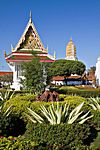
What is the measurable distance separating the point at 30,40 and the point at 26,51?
6.02 feet

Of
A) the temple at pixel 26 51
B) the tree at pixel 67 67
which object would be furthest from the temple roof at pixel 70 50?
the temple at pixel 26 51

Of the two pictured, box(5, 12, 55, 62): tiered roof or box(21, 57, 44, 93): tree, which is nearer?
box(21, 57, 44, 93): tree

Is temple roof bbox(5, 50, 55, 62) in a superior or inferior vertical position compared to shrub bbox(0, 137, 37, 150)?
superior

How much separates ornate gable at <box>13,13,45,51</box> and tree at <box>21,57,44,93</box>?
11198 mm

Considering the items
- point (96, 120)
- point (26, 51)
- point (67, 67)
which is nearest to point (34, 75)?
point (26, 51)

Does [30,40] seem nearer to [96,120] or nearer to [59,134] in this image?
[96,120]

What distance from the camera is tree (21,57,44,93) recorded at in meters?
24.8

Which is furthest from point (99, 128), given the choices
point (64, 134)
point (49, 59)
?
point (49, 59)

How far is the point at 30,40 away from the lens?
121 feet

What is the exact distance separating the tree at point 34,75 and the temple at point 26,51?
8.70 m

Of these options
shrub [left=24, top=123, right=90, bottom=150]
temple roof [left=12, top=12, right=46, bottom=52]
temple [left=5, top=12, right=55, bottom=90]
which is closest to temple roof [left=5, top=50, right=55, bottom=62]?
temple [left=5, top=12, right=55, bottom=90]

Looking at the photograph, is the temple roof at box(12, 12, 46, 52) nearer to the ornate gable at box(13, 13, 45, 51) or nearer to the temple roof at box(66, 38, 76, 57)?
the ornate gable at box(13, 13, 45, 51)

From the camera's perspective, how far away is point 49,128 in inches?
312

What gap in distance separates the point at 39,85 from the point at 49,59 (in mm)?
10041
